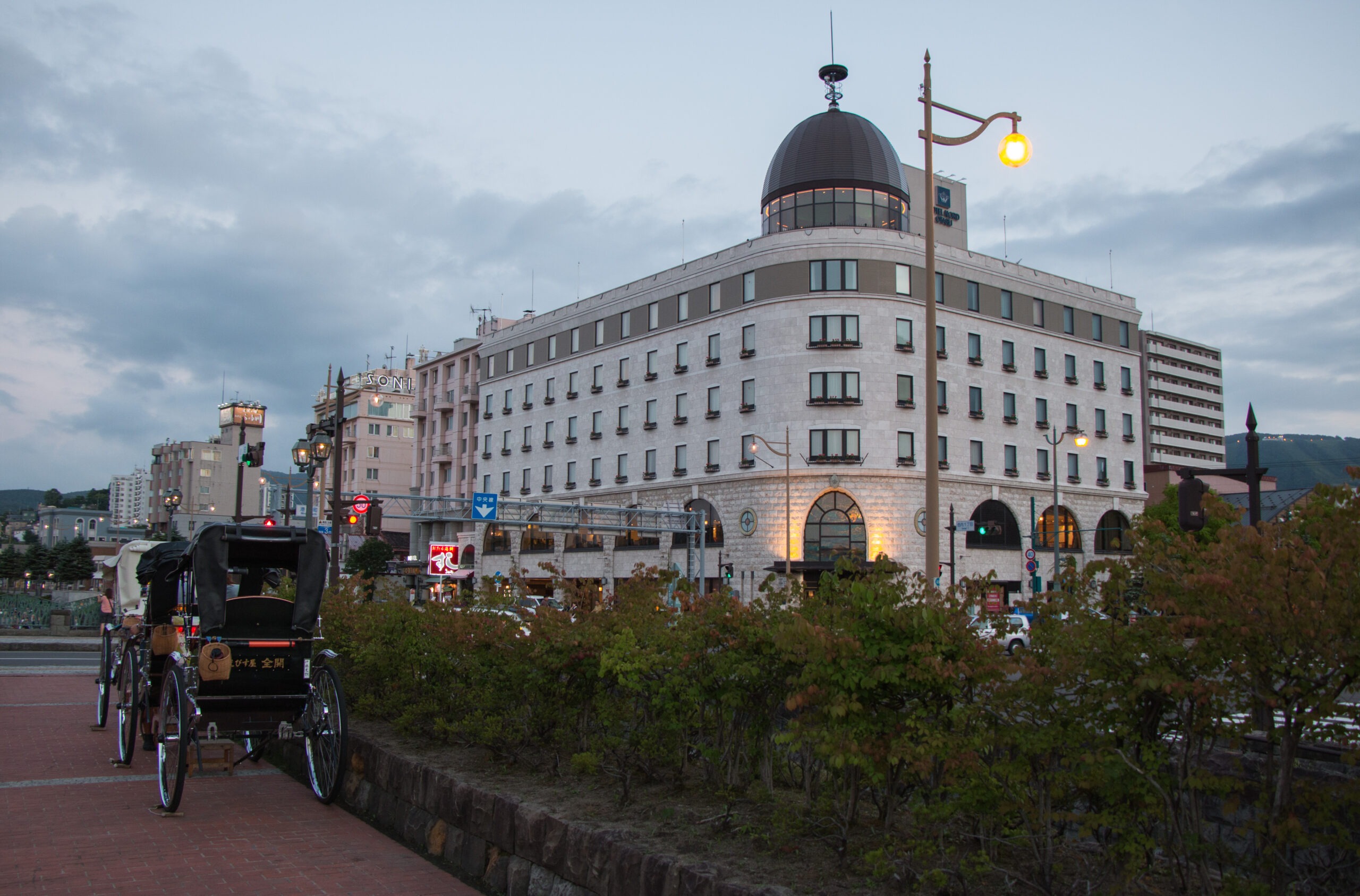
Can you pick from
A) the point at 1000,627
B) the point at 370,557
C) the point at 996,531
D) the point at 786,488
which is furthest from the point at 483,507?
the point at 370,557

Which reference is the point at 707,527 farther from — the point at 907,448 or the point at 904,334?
the point at 904,334

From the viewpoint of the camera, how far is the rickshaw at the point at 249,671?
28.2 feet

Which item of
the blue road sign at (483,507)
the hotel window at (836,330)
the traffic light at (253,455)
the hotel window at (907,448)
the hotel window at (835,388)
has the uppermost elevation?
the hotel window at (836,330)

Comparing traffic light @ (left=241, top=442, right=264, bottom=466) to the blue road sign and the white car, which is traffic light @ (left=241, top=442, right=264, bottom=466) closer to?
the blue road sign

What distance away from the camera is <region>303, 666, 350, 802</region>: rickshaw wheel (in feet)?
28.0

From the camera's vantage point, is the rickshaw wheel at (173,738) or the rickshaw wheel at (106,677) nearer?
the rickshaw wheel at (173,738)

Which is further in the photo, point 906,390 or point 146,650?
point 906,390

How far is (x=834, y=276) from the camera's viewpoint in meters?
51.2

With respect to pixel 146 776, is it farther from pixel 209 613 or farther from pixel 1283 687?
pixel 1283 687

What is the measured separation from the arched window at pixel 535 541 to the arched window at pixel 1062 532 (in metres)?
→ 30.5

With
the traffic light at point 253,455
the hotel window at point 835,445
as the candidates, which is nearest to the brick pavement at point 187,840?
the traffic light at point 253,455

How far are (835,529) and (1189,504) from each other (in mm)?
38130

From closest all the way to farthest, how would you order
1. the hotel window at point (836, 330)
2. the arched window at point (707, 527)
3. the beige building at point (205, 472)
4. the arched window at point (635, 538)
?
the hotel window at point (836, 330) < the arched window at point (707, 527) < the arched window at point (635, 538) < the beige building at point (205, 472)

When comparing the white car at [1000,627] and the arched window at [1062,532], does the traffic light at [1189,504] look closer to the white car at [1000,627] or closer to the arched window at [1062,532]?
the white car at [1000,627]
